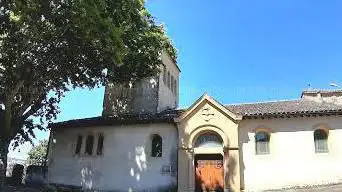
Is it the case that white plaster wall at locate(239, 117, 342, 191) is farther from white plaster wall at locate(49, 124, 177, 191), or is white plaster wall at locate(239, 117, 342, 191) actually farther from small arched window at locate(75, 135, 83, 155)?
small arched window at locate(75, 135, 83, 155)

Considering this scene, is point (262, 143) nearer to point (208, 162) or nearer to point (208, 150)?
Answer: point (208, 150)

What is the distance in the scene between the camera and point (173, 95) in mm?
36156

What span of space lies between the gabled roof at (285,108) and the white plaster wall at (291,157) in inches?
23.2

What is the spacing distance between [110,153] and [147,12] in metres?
9.98

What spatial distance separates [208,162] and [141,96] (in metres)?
9.87

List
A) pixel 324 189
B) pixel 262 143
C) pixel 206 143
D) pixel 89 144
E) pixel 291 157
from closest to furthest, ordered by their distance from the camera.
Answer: pixel 324 189, pixel 291 157, pixel 262 143, pixel 206 143, pixel 89 144

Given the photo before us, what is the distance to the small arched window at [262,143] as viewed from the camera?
23438 millimetres

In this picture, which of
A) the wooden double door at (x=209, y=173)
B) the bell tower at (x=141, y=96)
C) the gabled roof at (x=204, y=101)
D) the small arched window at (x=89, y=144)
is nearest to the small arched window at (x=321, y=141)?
the gabled roof at (x=204, y=101)

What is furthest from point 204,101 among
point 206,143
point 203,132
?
point 206,143

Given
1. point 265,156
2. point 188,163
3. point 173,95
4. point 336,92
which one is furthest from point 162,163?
point 336,92

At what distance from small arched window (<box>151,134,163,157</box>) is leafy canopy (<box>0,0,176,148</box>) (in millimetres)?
4284

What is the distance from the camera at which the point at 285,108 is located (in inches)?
969

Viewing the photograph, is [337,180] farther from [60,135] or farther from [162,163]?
[60,135]

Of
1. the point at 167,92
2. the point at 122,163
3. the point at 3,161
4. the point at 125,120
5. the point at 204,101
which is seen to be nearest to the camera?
the point at 3,161
